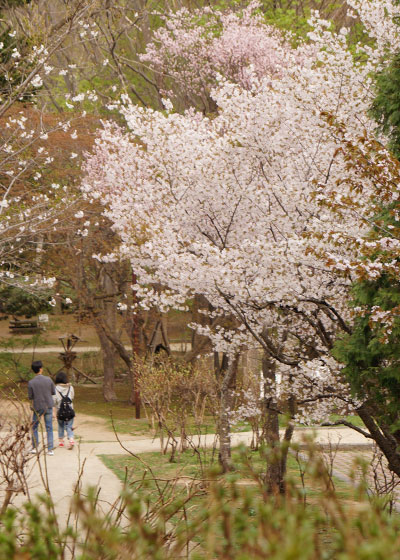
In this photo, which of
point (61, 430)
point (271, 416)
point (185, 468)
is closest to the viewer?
point (271, 416)

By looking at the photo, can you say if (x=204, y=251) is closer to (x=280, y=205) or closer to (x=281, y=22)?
(x=280, y=205)

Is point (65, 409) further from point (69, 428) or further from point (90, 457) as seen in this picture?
point (90, 457)

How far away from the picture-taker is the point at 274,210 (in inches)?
446

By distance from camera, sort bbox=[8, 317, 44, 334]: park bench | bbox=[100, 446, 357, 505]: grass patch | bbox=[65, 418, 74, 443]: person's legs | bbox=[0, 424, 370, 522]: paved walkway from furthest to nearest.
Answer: bbox=[8, 317, 44, 334]: park bench, bbox=[65, 418, 74, 443]: person's legs, bbox=[100, 446, 357, 505]: grass patch, bbox=[0, 424, 370, 522]: paved walkway

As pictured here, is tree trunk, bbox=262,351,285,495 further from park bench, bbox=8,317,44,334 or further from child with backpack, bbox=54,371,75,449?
park bench, bbox=8,317,44,334

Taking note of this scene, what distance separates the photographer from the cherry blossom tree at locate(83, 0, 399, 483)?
32.9 feet

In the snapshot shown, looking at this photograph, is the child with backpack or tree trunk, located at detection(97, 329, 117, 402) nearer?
the child with backpack

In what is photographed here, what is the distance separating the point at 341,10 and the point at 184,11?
584 centimetres

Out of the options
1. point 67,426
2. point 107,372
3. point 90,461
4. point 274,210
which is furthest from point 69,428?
point 107,372

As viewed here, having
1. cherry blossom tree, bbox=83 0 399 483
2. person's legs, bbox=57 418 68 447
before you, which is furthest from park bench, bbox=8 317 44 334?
cherry blossom tree, bbox=83 0 399 483

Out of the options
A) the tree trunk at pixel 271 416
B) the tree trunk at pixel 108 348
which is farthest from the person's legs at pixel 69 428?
the tree trunk at pixel 108 348

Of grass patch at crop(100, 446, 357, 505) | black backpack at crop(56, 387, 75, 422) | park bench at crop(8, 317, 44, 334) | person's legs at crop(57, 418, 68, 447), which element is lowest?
grass patch at crop(100, 446, 357, 505)

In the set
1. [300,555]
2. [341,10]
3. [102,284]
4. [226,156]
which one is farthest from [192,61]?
[300,555]

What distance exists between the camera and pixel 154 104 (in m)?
28.2
